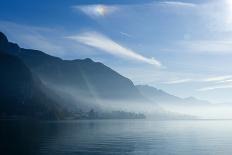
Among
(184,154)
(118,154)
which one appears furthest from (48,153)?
(184,154)

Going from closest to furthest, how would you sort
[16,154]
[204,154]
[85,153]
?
[16,154] < [85,153] < [204,154]

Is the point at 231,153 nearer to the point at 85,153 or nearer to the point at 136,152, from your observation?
the point at 136,152

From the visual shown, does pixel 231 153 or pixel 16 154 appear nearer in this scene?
pixel 16 154

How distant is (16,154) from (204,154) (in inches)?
2008

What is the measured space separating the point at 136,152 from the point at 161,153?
7.02m

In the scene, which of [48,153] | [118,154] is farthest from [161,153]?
[48,153]

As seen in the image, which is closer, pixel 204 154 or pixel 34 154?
pixel 34 154

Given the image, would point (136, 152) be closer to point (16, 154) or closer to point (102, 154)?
point (102, 154)

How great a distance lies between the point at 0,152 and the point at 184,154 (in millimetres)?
48820

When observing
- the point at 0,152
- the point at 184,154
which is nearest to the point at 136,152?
the point at 184,154

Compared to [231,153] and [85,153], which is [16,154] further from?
[231,153]

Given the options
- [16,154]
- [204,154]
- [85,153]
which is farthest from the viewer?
[204,154]

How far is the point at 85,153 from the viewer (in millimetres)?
94750

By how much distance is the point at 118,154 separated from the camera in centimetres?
9612
